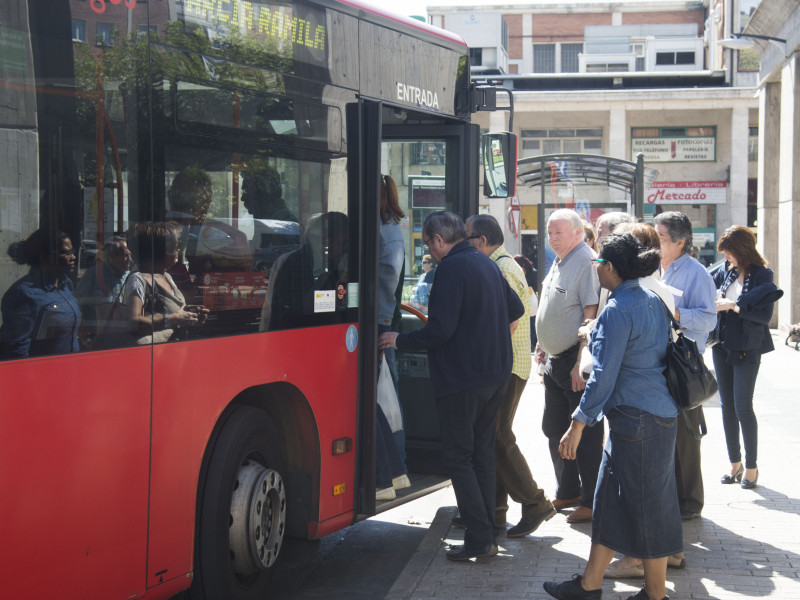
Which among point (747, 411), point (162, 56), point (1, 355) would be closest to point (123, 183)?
point (162, 56)

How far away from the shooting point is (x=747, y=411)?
22.5ft

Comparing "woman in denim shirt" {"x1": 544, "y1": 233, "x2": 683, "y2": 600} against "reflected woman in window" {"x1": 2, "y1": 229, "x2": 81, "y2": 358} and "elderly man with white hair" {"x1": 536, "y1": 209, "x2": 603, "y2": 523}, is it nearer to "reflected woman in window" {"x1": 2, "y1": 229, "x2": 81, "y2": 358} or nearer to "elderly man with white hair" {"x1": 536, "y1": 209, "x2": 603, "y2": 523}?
"elderly man with white hair" {"x1": 536, "y1": 209, "x2": 603, "y2": 523}

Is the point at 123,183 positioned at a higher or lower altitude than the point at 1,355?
higher

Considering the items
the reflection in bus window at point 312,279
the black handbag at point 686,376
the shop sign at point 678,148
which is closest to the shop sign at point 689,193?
the shop sign at point 678,148

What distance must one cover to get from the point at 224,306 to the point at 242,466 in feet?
2.64

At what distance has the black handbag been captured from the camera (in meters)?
4.25

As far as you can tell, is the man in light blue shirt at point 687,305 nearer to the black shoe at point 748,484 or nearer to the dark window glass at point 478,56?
the black shoe at point 748,484

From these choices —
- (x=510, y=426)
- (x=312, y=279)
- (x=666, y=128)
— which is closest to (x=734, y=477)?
(x=510, y=426)

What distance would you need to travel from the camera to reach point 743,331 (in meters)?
6.77

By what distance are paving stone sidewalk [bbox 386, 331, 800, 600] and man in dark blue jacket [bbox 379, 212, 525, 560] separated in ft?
0.91

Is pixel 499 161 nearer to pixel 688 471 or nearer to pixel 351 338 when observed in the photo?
pixel 351 338

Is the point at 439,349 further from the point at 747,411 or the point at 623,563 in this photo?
the point at 747,411

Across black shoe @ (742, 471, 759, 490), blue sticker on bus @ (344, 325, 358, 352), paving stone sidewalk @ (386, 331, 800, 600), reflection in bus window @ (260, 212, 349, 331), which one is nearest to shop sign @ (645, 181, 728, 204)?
paving stone sidewalk @ (386, 331, 800, 600)

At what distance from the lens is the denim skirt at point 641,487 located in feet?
14.0
